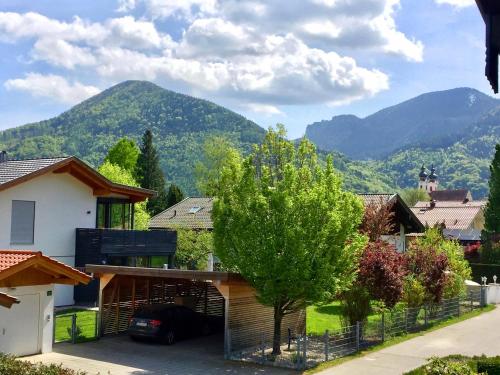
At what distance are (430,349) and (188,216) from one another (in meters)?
30.4

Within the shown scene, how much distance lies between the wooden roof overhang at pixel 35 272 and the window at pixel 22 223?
1039 cm

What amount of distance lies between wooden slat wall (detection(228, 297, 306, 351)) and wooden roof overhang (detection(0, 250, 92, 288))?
4.63 m

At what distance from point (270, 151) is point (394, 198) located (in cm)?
1340

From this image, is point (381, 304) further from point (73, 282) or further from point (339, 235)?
point (73, 282)

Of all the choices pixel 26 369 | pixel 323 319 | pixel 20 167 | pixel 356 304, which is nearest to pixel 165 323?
pixel 356 304

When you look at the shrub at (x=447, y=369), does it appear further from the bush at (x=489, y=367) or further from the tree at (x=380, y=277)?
the tree at (x=380, y=277)

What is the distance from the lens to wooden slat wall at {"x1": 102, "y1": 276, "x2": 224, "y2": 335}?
22.2 meters

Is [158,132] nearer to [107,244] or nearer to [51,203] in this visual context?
[107,244]

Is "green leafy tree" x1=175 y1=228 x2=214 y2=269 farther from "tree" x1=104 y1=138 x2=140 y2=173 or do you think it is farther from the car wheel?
"tree" x1=104 y1=138 x2=140 y2=173

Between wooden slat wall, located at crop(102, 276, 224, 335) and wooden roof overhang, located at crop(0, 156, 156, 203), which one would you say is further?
wooden roof overhang, located at crop(0, 156, 156, 203)

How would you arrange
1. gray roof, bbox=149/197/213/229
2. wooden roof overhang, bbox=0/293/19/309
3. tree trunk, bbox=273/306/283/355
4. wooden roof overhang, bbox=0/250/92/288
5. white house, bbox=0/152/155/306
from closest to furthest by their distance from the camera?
wooden roof overhang, bbox=0/293/19/309
wooden roof overhang, bbox=0/250/92/288
tree trunk, bbox=273/306/283/355
white house, bbox=0/152/155/306
gray roof, bbox=149/197/213/229

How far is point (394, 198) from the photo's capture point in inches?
1500

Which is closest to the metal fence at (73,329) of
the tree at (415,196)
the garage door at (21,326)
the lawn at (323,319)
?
the garage door at (21,326)

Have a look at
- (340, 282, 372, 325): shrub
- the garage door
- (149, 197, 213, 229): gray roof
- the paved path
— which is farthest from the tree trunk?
(149, 197, 213, 229): gray roof
